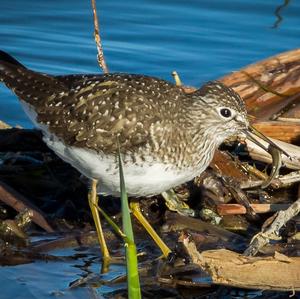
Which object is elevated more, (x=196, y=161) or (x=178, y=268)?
(x=196, y=161)

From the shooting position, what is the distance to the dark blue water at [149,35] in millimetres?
13742

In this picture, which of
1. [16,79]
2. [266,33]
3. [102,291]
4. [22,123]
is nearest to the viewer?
[102,291]

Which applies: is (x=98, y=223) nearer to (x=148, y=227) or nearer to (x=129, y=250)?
(x=148, y=227)

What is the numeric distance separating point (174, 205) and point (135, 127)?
963 millimetres

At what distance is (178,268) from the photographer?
8.25 m

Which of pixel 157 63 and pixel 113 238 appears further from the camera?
pixel 157 63

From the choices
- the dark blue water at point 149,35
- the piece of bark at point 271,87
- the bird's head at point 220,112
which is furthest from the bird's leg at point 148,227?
the dark blue water at point 149,35

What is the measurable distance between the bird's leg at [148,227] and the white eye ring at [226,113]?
1.13m

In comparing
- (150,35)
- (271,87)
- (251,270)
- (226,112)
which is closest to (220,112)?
(226,112)

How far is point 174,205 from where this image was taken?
29.8 ft

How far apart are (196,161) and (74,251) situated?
4.19ft

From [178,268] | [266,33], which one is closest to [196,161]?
[178,268]

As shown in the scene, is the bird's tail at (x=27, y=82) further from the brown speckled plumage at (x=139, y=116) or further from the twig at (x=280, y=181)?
the twig at (x=280, y=181)

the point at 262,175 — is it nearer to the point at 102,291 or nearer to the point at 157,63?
the point at 102,291
